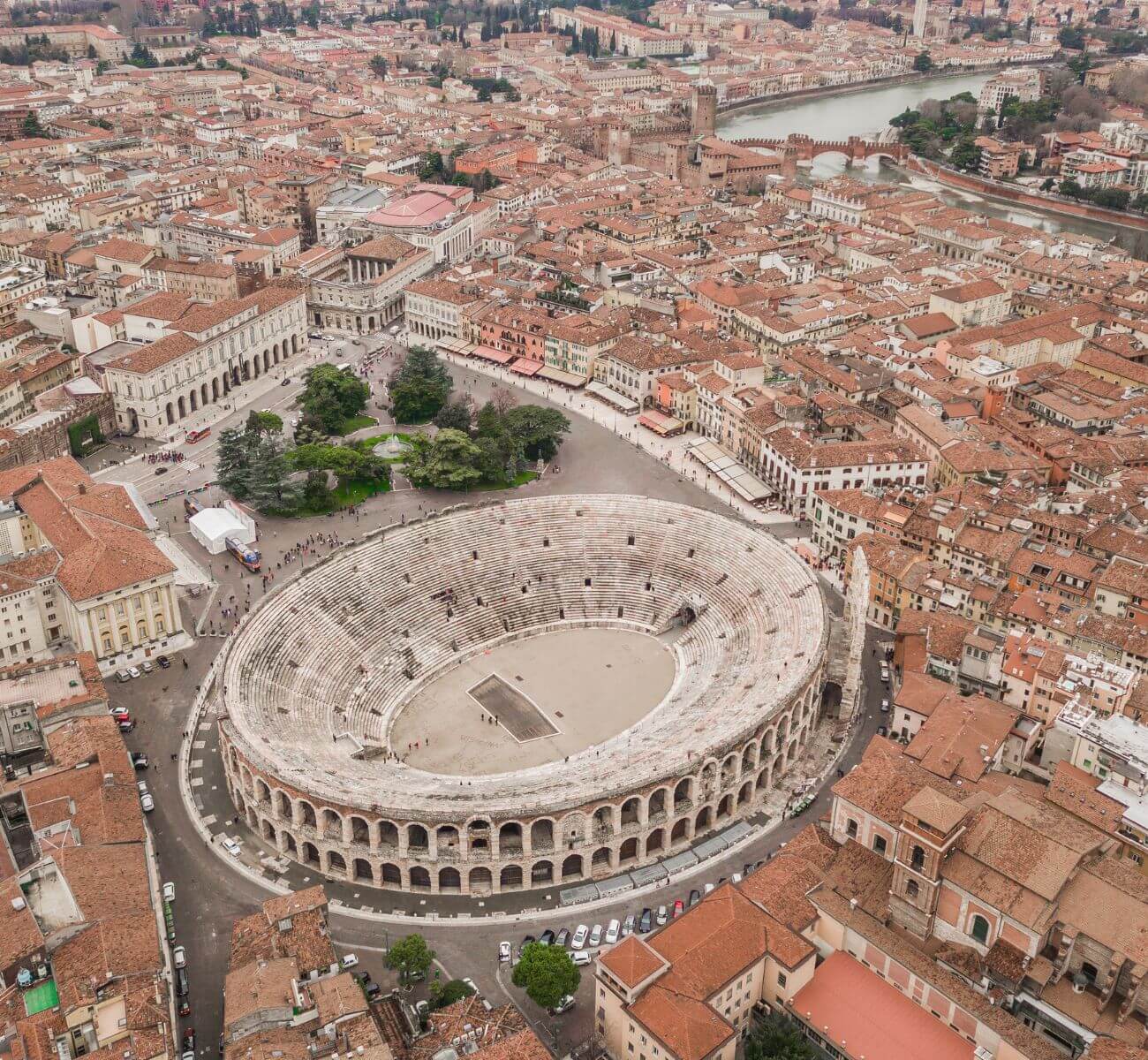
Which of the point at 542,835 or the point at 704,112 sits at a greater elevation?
the point at 704,112

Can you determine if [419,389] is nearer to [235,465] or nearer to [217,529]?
[235,465]

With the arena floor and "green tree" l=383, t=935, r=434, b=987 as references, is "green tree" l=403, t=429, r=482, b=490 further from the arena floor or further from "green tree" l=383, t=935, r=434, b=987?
"green tree" l=383, t=935, r=434, b=987

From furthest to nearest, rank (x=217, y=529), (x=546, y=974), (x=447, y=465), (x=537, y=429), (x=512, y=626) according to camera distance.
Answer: (x=537, y=429), (x=447, y=465), (x=217, y=529), (x=512, y=626), (x=546, y=974)

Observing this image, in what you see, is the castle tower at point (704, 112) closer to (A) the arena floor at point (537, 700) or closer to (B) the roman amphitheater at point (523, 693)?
(B) the roman amphitheater at point (523, 693)

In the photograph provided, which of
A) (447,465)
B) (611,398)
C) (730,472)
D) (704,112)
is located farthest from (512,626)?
(704,112)

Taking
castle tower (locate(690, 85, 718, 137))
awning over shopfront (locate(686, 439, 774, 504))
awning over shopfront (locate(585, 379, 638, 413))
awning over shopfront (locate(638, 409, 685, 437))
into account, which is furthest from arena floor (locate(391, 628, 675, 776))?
castle tower (locate(690, 85, 718, 137))

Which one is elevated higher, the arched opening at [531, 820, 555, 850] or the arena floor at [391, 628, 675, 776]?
the arched opening at [531, 820, 555, 850]

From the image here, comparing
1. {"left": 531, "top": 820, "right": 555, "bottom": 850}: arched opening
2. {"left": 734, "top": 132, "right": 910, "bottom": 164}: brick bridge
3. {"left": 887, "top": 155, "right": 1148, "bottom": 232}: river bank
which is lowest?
{"left": 887, "top": 155, "right": 1148, "bottom": 232}: river bank

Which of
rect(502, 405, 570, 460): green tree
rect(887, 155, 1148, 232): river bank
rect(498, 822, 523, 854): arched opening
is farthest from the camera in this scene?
rect(887, 155, 1148, 232): river bank
